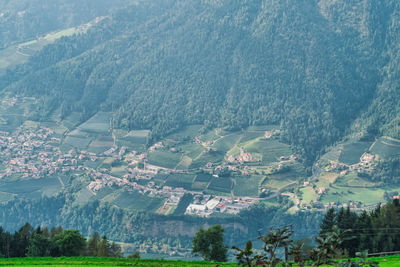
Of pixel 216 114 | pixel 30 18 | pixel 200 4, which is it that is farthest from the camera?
pixel 30 18

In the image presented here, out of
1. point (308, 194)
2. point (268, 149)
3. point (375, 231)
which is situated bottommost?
point (375, 231)

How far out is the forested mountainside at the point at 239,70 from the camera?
223ft

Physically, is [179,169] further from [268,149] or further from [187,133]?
[268,149]

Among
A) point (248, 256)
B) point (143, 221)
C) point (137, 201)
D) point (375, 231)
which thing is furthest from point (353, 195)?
point (248, 256)

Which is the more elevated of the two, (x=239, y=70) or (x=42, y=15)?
(x=42, y=15)

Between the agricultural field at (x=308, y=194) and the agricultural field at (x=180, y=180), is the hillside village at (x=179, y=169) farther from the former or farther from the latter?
the agricultural field at (x=180, y=180)

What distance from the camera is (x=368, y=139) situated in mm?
60344

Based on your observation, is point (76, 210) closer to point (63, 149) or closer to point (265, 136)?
point (63, 149)

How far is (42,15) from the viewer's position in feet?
336

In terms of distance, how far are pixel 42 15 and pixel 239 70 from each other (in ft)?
171

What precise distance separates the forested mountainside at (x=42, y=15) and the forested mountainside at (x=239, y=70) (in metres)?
10.9

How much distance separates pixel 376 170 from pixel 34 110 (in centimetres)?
5302

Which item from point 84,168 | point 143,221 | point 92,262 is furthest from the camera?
point 84,168

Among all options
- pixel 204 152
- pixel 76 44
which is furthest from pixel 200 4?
pixel 204 152
